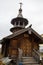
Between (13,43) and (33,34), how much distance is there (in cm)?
307

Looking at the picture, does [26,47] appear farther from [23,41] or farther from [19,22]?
Result: [19,22]

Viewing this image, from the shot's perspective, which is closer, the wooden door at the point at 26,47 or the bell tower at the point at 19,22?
the wooden door at the point at 26,47

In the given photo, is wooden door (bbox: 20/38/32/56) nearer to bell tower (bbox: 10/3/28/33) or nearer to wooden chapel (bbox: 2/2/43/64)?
wooden chapel (bbox: 2/2/43/64)

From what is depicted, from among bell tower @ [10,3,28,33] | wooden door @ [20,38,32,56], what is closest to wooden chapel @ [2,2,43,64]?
wooden door @ [20,38,32,56]

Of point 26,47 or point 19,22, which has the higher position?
point 19,22

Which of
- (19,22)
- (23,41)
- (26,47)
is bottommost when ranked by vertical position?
(26,47)

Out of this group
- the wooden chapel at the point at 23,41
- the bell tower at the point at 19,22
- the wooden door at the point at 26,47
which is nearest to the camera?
the wooden chapel at the point at 23,41

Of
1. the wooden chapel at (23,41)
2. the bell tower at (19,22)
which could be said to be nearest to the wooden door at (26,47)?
the wooden chapel at (23,41)

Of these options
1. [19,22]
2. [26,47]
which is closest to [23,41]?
[26,47]

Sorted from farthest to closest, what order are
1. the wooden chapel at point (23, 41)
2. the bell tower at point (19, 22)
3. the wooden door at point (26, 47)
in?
the bell tower at point (19, 22)
the wooden door at point (26, 47)
the wooden chapel at point (23, 41)

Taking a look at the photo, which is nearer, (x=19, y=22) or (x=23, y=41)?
(x=23, y=41)

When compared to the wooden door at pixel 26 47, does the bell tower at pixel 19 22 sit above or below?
above

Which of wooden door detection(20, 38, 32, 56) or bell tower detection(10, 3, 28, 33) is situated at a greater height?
bell tower detection(10, 3, 28, 33)

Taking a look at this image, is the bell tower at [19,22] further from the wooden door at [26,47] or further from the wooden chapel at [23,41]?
the wooden door at [26,47]
